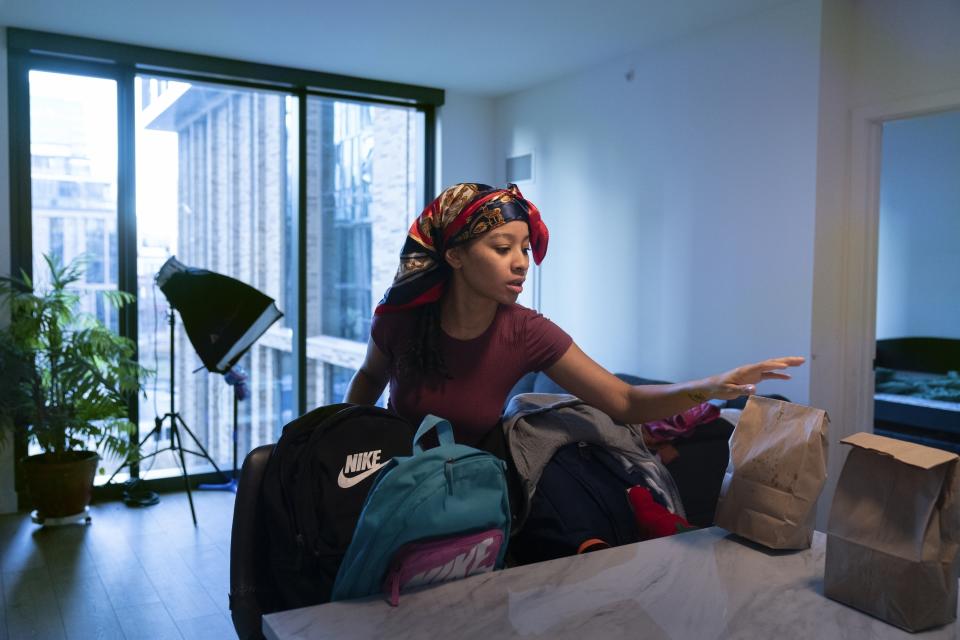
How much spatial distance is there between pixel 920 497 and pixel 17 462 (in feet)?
14.4

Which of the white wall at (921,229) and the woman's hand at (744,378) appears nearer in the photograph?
the woman's hand at (744,378)

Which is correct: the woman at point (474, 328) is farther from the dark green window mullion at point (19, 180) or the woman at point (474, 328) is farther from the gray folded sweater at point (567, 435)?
the dark green window mullion at point (19, 180)

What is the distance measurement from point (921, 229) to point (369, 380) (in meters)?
5.79

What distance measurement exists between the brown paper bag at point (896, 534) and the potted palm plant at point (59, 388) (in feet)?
11.9

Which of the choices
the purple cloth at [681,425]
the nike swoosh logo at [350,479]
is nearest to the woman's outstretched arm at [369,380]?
the nike swoosh logo at [350,479]

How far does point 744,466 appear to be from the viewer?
1.34m

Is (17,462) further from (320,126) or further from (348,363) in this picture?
(320,126)

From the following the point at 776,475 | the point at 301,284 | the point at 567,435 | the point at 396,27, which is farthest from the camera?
the point at 301,284

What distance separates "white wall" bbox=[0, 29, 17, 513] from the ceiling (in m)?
0.28

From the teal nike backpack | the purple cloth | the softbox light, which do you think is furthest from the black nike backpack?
the softbox light

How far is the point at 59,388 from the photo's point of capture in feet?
12.7

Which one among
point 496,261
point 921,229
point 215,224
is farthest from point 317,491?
point 921,229

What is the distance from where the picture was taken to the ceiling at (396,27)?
3.53 meters

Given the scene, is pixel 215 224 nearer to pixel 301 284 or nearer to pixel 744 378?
pixel 301 284
